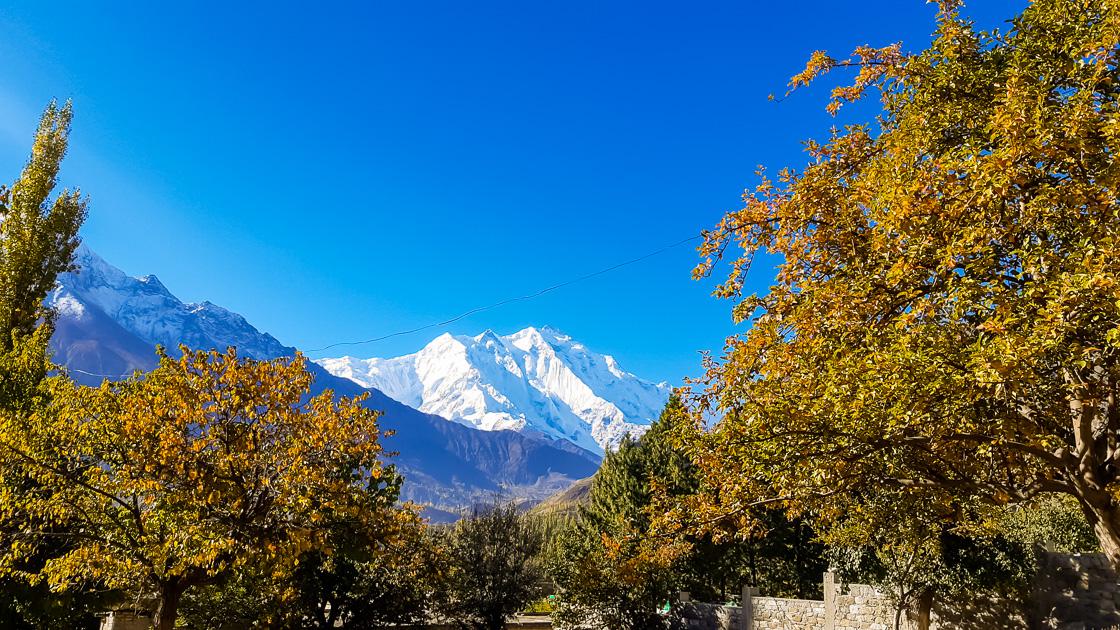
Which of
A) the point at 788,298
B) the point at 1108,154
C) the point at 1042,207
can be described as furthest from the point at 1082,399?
the point at 788,298

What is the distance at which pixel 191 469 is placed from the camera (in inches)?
396

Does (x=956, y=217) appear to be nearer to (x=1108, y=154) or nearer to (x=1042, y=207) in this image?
(x=1042, y=207)

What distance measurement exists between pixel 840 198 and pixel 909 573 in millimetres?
15152

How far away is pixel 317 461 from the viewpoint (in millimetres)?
10641

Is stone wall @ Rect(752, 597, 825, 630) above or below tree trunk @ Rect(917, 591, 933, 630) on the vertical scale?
below

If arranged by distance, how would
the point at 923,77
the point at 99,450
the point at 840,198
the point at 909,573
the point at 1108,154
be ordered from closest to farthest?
1. the point at 1108,154
2. the point at 923,77
3. the point at 840,198
4. the point at 99,450
5. the point at 909,573

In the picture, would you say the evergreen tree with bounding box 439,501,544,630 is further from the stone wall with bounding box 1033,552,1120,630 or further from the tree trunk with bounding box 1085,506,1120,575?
the tree trunk with bounding box 1085,506,1120,575

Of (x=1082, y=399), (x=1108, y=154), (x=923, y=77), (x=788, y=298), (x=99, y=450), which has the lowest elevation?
(x=99, y=450)

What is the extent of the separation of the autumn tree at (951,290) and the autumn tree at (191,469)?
21.0ft

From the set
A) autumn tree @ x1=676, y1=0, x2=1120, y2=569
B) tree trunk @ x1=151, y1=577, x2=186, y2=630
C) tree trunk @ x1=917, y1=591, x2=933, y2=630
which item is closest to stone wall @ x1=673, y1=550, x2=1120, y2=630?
tree trunk @ x1=917, y1=591, x2=933, y2=630

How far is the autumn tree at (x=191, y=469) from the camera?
9.80 meters

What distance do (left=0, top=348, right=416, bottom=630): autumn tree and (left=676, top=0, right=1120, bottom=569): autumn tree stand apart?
639 cm

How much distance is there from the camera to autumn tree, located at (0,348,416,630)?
9.80 m

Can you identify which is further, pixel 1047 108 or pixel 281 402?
pixel 281 402
